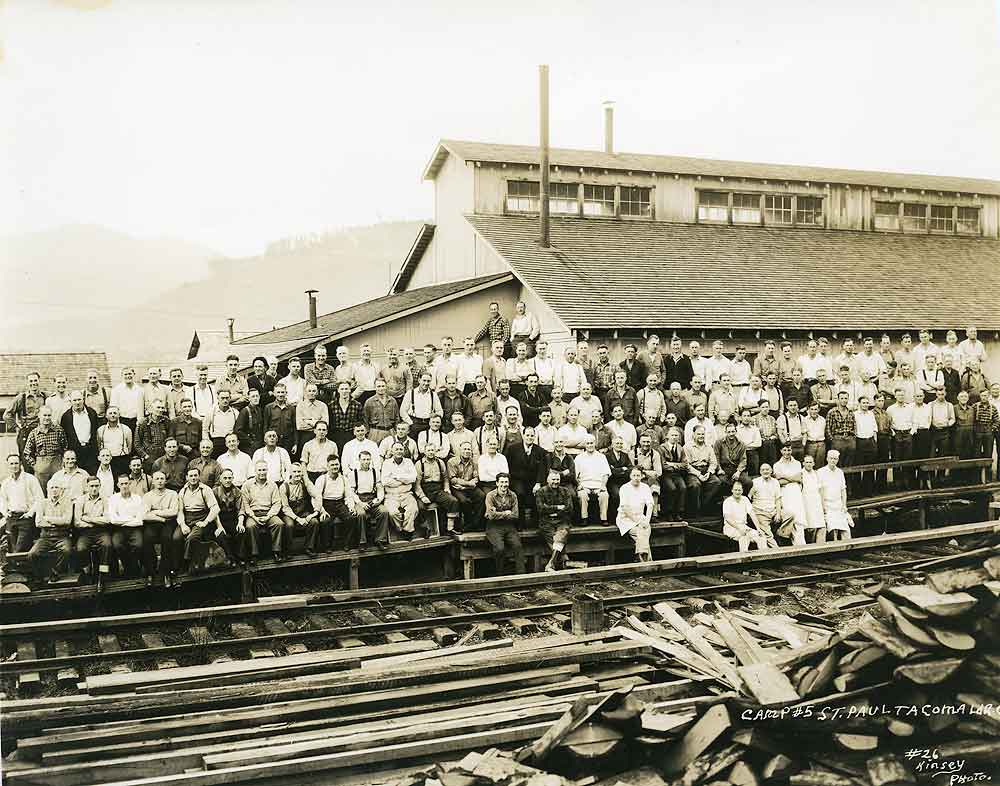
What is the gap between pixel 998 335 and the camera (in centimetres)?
1858

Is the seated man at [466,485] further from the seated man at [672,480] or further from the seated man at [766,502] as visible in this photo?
the seated man at [766,502]

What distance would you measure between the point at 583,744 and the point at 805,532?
29.1ft

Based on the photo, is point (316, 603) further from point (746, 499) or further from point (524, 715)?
point (746, 499)

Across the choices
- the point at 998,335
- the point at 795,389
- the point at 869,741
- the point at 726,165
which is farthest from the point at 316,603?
the point at 726,165

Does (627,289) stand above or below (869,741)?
above

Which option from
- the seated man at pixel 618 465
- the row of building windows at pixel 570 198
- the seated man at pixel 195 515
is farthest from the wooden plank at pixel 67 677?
the row of building windows at pixel 570 198

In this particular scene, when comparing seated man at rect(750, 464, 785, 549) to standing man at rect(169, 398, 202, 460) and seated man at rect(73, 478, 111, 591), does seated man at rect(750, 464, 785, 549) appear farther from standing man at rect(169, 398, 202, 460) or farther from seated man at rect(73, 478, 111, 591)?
seated man at rect(73, 478, 111, 591)

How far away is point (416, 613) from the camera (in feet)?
30.3

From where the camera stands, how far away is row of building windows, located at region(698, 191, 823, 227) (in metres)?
23.2

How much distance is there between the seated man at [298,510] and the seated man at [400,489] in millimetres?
949

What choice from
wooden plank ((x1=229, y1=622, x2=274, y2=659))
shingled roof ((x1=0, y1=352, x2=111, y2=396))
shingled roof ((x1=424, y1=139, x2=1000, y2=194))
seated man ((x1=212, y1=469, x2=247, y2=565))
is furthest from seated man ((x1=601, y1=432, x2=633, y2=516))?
shingled roof ((x1=424, y1=139, x2=1000, y2=194))

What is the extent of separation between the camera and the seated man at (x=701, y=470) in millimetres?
12992

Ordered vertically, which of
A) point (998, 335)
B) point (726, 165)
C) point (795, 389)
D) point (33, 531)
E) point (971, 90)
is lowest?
point (33, 531)

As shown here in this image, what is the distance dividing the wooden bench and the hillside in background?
6013mm
